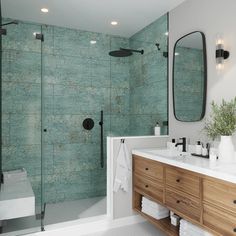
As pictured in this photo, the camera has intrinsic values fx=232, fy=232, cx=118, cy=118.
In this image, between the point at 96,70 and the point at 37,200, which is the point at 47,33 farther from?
the point at 37,200

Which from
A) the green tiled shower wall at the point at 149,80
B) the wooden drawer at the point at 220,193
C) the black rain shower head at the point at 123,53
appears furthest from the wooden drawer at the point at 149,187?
the black rain shower head at the point at 123,53

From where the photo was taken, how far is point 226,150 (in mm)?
1980

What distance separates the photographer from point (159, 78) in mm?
3178

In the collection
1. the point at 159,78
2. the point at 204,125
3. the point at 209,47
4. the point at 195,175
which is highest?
the point at 209,47

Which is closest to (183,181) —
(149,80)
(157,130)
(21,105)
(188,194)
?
(188,194)

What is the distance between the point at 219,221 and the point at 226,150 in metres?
0.60

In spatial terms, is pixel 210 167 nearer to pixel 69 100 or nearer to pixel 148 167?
pixel 148 167

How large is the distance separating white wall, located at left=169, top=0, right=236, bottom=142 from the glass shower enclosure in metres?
0.26

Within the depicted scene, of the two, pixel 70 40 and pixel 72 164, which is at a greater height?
pixel 70 40

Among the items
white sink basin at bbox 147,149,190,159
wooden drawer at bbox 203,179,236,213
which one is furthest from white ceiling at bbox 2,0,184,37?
wooden drawer at bbox 203,179,236,213

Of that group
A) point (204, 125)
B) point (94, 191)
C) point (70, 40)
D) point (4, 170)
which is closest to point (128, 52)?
point (70, 40)

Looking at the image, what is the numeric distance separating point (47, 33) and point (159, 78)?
5.63 feet

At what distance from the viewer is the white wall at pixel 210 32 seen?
220 cm

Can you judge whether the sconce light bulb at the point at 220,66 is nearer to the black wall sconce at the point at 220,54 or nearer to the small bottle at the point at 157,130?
the black wall sconce at the point at 220,54
